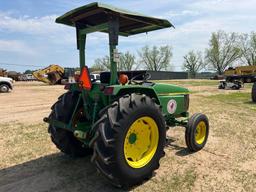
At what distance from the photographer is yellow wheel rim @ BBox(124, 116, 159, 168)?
3.94 metres

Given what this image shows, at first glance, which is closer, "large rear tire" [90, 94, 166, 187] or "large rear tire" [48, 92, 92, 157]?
"large rear tire" [90, 94, 166, 187]

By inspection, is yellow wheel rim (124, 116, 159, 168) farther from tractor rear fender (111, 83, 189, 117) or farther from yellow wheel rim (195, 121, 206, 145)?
yellow wheel rim (195, 121, 206, 145)

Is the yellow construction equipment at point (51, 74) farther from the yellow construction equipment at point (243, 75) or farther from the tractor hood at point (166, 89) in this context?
the tractor hood at point (166, 89)

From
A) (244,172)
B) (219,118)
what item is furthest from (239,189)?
(219,118)

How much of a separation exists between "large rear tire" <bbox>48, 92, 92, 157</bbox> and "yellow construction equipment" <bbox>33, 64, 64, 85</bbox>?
2770 cm

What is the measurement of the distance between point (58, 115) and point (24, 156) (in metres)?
1.35

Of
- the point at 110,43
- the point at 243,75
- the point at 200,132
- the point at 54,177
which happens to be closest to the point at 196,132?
→ the point at 200,132

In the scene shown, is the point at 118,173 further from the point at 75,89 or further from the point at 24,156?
the point at 24,156

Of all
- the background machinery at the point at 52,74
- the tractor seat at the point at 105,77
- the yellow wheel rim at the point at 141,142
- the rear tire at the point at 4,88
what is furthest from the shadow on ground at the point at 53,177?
the background machinery at the point at 52,74

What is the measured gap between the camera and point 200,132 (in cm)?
575

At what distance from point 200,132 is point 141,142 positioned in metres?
2.04

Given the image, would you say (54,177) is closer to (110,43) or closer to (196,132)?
(110,43)

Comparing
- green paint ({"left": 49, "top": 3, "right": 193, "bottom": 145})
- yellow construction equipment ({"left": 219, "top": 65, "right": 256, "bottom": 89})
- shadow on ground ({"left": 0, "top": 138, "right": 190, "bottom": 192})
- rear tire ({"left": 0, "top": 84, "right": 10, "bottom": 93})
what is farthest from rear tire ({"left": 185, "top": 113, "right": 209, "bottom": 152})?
yellow construction equipment ({"left": 219, "top": 65, "right": 256, "bottom": 89})

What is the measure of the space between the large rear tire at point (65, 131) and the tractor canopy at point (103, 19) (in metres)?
1.16
